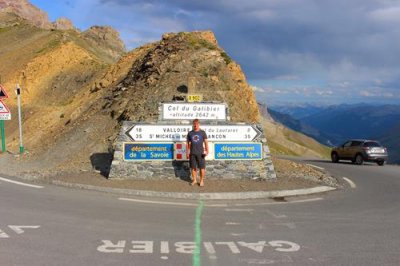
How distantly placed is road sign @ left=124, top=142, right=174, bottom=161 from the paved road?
91.2 inches

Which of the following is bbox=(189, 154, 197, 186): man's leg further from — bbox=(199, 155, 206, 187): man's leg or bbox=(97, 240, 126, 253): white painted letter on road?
bbox=(97, 240, 126, 253): white painted letter on road

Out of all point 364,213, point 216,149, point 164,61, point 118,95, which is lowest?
point 364,213

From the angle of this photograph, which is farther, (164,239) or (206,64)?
(206,64)

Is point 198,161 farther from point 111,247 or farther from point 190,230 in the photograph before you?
point 111,247

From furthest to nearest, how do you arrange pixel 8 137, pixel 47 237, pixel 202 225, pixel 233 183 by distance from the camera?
pixel 8 137 < pixel 233 183 < pixel 202 225 < pixel 47 237

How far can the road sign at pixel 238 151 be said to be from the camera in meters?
14.8

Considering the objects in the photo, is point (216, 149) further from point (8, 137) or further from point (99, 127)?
point (8, 137)

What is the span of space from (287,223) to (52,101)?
30839 mm

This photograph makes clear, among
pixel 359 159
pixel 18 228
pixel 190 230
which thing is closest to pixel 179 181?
pixel 190 230

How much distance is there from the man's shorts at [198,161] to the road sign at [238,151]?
54.1 inches

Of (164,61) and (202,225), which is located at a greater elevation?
(164,61)

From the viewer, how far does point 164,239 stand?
7.64m

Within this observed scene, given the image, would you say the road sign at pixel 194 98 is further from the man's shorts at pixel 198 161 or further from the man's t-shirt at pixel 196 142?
the man's shorts at pixel 198 161

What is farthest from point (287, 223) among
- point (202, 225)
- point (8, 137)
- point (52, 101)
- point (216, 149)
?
point (52, 101)
